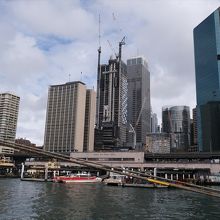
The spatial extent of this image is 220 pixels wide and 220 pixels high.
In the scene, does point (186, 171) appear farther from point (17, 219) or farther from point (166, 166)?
point (17, 219)

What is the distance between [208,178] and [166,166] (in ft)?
154

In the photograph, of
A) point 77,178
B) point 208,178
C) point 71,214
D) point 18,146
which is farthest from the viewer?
point 208,178

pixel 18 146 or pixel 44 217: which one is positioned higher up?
pixel 18 146

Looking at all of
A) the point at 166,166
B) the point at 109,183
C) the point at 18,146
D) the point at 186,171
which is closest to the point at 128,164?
the point at 166,166

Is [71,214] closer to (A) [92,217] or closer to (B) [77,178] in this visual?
(A) [92,217]

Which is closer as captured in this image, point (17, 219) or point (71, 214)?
point (17, 219)

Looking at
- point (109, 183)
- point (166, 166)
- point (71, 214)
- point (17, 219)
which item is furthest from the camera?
point (166, 166)

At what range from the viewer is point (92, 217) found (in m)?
34.8

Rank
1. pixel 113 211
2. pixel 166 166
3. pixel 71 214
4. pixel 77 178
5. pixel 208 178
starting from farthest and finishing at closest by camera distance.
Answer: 1. pixel 166 166
2. pixel 208 178
3. pixel 77 178
4. pixel 113 211
5. pixel 71 214

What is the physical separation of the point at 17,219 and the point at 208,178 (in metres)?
124

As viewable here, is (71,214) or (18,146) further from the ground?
(18,146)

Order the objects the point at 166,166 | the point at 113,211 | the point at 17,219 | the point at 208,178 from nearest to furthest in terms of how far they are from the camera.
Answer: the point at 17,219
the point at 113,211
the point at 208,178
the point at 166,166

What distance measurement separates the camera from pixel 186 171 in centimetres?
18825

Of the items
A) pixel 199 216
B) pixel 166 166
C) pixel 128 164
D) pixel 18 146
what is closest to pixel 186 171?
pixel 166 166
